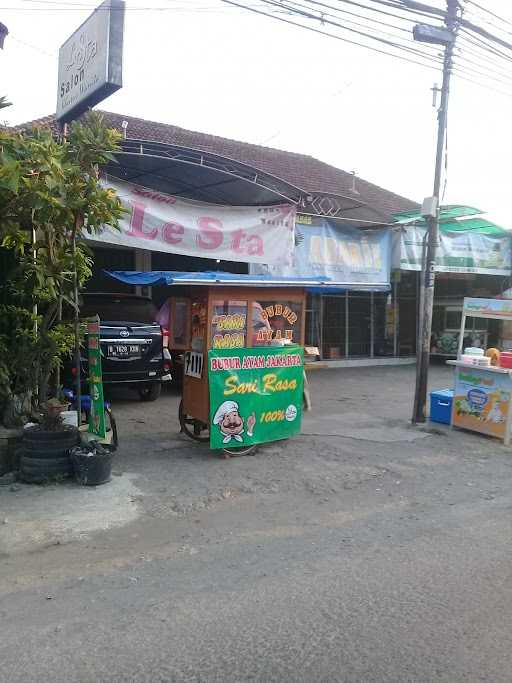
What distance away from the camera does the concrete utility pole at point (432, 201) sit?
879 cm

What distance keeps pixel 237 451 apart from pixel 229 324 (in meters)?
1.59

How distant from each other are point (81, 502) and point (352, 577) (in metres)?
2.71

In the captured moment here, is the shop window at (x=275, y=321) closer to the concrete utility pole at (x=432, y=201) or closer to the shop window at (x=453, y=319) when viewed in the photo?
the concrete utility pole at (x=432, y=201)

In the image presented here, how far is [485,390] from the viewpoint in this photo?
8.64 meters

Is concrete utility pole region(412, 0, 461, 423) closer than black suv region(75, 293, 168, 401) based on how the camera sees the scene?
Yes

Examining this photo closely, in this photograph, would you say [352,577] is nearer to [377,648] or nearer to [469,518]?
[377,648]

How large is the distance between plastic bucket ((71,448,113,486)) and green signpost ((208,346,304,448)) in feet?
4.62

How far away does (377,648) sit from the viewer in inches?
128

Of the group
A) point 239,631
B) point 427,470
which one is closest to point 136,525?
point 239,631

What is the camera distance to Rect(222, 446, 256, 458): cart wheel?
7224 millimetres

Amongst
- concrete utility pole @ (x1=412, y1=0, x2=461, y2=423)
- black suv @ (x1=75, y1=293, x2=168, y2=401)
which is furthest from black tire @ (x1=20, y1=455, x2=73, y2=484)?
concrete utility pole @ (x1=412, y1=0, x2=461, y2=423)

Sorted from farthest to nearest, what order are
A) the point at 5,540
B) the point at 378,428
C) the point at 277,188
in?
1. the point at 277,188
2. the point at 378,428
3. the point at 5,540

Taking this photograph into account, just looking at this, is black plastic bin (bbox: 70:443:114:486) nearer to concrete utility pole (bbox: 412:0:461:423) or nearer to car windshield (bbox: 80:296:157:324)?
car windshield (bbox: 80:296:157:324)

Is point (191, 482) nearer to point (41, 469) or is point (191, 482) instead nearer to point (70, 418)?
point (41, 469)
